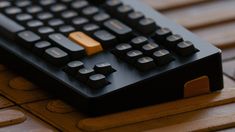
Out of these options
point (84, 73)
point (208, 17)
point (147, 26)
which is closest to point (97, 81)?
point (84, 73)

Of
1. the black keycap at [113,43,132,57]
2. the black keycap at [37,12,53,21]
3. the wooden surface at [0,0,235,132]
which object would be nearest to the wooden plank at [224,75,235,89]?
the wooden surface at [0,0,235,132]

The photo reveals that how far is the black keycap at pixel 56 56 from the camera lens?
69 centimetres

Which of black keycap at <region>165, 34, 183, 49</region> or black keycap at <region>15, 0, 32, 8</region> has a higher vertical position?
black keycap at <region>15, 0, 32, 8</region>

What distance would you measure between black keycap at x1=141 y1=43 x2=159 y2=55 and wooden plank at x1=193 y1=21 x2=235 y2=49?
12 cm

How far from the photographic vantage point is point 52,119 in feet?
2.14

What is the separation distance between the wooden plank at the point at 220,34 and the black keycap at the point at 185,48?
0.34 feet

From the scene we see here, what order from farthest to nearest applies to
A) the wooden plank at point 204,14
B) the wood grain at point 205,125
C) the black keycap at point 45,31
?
the wooden plank at point 204,14
the black keycap at point 45,31
the wood grain at point 205,125

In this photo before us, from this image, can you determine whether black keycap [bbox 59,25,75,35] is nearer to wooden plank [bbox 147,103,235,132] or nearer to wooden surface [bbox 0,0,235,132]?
wooden surface [bbox 0,0,235,132]

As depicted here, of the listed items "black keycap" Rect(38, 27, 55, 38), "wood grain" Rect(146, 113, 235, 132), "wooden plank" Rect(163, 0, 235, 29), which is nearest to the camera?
"wood grain" Rect(146, 113, 235, 132)

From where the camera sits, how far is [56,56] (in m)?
0.69

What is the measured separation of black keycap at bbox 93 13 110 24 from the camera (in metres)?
0.77

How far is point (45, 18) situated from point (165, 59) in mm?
168

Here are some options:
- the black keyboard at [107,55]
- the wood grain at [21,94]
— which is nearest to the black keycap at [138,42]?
the black keyboard at [107,55]

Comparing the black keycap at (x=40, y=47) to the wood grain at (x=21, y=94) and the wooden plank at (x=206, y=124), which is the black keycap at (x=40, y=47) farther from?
the wooden plank at (x=206, y=124)
